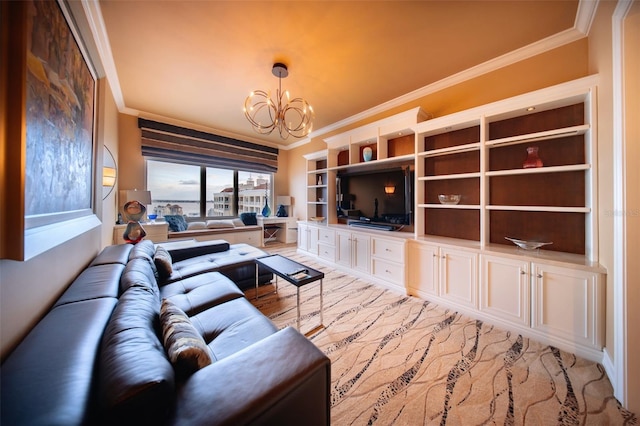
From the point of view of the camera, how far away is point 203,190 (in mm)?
5121

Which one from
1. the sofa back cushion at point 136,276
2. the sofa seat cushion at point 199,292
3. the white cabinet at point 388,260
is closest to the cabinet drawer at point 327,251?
the white cabinet at point 388,260

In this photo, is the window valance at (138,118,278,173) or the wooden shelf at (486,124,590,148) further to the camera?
the window valance at (138,118,278,173)

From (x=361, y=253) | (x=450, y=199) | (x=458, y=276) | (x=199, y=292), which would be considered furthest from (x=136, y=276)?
(x=450, y=199)

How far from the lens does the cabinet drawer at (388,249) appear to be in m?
2.85

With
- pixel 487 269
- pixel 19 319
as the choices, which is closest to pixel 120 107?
pixel 19 319

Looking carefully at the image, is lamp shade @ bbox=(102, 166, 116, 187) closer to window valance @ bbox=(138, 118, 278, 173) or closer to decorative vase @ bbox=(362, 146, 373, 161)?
window valance @ bbox=(138, 118, 278, 173)

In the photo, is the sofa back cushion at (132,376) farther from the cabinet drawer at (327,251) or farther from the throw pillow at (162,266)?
the cabinet drawer at (327,251)

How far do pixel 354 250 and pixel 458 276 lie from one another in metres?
1.46

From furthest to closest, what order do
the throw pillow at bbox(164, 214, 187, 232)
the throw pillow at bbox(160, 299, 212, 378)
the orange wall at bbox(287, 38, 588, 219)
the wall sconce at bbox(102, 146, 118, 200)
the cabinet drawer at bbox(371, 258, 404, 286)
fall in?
the throw pillow at bbox(164, 214, 187, 232)
the cabinet drawer at bbox(371, 258, 404, 286)
the wall sconce at bbox(102, 146, 118, 200)
the orange wall at bbox(287, 38, 588, 219)
the throw pillow at bbox(160, 299, 212, 378)

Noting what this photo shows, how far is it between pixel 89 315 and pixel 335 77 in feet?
10.2

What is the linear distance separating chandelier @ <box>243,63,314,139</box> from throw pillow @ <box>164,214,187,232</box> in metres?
2.50

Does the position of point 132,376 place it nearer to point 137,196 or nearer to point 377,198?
point 377,198

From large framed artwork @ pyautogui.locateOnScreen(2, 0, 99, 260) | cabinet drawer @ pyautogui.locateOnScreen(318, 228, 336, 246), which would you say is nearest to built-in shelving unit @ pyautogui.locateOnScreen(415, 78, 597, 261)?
cabinet drawer @ pyautogui.locateOnScreen(318, 228, 336, 246)

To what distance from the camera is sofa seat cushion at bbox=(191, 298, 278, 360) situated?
124cm
